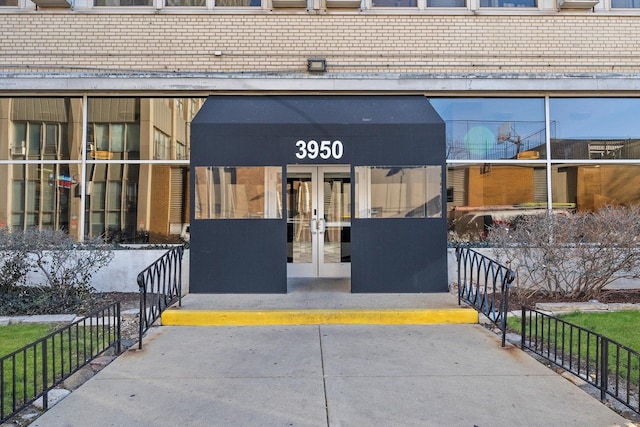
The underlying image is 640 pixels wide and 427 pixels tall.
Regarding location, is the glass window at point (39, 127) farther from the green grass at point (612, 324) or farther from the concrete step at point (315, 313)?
the green grass at point (612, 324)

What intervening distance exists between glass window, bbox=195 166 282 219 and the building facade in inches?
40.5

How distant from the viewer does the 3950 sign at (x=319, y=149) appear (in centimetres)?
777

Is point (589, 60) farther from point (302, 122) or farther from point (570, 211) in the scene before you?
point (302, 122)

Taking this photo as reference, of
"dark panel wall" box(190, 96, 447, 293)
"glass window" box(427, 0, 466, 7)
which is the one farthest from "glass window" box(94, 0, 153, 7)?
"glass window" box(427, 0, 466, 7)

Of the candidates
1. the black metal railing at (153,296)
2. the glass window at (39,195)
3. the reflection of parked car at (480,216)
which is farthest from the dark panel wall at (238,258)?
the reflection of parked car at (480,216)

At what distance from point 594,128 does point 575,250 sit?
11.7 ft

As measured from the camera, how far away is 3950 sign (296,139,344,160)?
777cm

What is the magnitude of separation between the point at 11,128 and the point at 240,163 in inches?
202

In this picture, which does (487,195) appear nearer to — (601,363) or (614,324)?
(614,324)

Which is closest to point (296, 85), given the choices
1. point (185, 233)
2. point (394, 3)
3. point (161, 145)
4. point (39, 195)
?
point (394, 3)

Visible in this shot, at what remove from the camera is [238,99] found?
8.55 m

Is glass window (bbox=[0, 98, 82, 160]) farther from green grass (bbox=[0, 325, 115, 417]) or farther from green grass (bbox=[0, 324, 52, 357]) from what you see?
green grass (bbox=[0, 325, 115, 417])

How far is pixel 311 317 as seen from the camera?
6.46 meters

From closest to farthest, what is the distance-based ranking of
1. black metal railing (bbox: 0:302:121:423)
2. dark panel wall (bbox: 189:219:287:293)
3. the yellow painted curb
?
black metal railing (bbox: 0:302:121:423) < the yellow painted curb < dark panel wall (bbox: 189:219:287:293)
